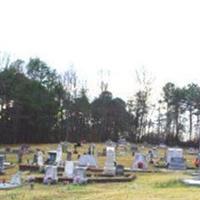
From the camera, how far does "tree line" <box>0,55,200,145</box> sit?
212 ft

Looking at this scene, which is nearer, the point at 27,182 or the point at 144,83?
the point at 27,182

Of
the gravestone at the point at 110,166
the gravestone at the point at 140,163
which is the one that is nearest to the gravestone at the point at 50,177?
the gravestone at the point at 110,166

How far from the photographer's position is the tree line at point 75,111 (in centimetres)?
6456

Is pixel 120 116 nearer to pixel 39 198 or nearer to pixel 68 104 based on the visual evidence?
pixel 68 104

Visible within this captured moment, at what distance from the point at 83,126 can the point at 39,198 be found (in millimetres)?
56985

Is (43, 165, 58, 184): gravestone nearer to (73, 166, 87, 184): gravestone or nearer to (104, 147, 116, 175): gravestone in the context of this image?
(73, 166, 87, 184): gravestone

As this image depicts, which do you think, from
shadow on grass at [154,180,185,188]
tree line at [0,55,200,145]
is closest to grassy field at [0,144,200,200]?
shadow on grass at [154,180,185,188]

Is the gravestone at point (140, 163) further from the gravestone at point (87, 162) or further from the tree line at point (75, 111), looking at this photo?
→ the tree line at point (75, 111)

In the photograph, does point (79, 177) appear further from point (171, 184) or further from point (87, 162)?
point (87, 162)

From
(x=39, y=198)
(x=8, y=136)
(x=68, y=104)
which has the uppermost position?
(x=68, y=104)

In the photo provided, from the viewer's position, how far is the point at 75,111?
70875 mm

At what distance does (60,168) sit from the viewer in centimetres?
2567

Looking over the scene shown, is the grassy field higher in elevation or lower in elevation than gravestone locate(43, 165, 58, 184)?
lower

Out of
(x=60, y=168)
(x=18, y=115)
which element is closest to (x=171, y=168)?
(x=60, y=168)
